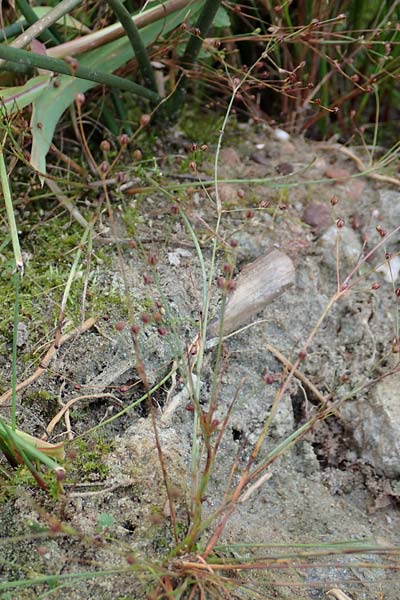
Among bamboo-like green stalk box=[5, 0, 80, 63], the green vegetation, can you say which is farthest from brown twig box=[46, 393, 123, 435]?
bamboo-like green stalk box=[5, 0, 80, 63]

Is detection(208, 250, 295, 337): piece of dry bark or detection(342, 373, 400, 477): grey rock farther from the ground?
detection(208, 250, 295, 337): piece of dry bark

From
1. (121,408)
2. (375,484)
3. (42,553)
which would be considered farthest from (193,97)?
(42,553)

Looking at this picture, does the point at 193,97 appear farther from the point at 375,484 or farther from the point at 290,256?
the point at 375,484

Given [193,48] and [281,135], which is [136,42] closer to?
[193,48]

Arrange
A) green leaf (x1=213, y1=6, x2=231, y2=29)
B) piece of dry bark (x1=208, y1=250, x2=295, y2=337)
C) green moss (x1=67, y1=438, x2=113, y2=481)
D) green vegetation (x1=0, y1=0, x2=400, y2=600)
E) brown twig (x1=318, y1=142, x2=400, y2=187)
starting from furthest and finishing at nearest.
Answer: brown twig (x1=318, y1=142, x2=400, y2=187), green leaf (x1=213, y1=6, x2=231, y2=29), piece of dry bark (x1=208, y1=250, x2=295, y2=337), green moss (x1=67, y1=438, x2=113, y2=481), green vegetation (x1=0, y1=0, x2=400, y2=600)

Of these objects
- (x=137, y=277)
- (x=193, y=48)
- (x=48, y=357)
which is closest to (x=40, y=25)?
(x=193, y=48)

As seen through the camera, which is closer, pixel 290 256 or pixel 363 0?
pixel 290 256

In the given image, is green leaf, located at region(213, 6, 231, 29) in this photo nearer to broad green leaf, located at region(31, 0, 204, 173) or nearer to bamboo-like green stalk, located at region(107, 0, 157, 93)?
broad green leaf, located at region(31, 0, 204, 173)

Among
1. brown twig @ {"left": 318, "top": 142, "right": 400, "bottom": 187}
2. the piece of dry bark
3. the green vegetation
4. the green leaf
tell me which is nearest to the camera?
the green vegetation
